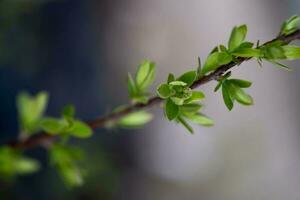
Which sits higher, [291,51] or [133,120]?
[291,51]

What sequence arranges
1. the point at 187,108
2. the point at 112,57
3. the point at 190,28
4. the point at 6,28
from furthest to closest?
the point at 190,28
the point at 112,57
the point at 6,28
the point at 187,108

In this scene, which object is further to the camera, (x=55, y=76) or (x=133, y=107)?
(x=55, y=76)

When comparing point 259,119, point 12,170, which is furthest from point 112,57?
point 12,170

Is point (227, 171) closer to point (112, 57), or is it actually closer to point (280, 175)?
point (280, 175)

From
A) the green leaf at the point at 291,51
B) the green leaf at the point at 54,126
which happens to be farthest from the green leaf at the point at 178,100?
the green leaf at the point at 54,126

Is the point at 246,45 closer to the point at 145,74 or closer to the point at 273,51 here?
the point at 273,51

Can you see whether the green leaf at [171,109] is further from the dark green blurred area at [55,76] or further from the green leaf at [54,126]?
the dark green blurred area at [55,76]

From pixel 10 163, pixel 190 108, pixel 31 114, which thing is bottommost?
pixel 10 163

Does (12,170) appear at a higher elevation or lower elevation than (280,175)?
higher

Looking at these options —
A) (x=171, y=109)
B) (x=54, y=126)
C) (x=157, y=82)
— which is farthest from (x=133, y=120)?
(x=157, y=82)
